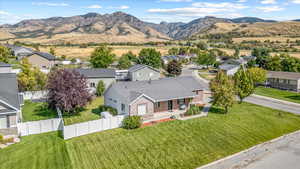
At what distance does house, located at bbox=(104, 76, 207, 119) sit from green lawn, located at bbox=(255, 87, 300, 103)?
1777 centimetres

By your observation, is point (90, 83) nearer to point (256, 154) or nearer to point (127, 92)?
point (127, 92)

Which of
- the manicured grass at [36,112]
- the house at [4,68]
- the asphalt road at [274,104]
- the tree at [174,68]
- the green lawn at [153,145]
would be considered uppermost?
the house at [4,68]

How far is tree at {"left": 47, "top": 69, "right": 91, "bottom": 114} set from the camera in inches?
1176

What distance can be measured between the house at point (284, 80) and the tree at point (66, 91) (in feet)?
149

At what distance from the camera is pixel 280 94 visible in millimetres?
48906

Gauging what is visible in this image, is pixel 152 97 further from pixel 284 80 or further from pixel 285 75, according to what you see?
pixel 285 75

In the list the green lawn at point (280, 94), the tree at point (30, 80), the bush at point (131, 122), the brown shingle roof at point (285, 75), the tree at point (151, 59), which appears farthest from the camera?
Answer: the tree at point (151, 59)

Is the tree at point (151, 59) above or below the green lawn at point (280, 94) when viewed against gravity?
above

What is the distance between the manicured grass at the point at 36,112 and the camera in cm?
3162

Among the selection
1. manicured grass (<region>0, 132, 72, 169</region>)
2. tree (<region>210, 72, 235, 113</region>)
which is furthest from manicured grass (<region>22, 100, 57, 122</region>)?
tree (<region>210, 72, 235, 113</region>)

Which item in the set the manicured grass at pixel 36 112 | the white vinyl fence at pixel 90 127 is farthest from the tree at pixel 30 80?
the white vinyl fence at pixel 90 127

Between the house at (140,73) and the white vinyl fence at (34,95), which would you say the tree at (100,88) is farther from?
the house at (140,73)

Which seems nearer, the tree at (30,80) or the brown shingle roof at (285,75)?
the tree at (30,80)

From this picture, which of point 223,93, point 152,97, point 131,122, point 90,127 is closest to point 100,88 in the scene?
point 152,97
